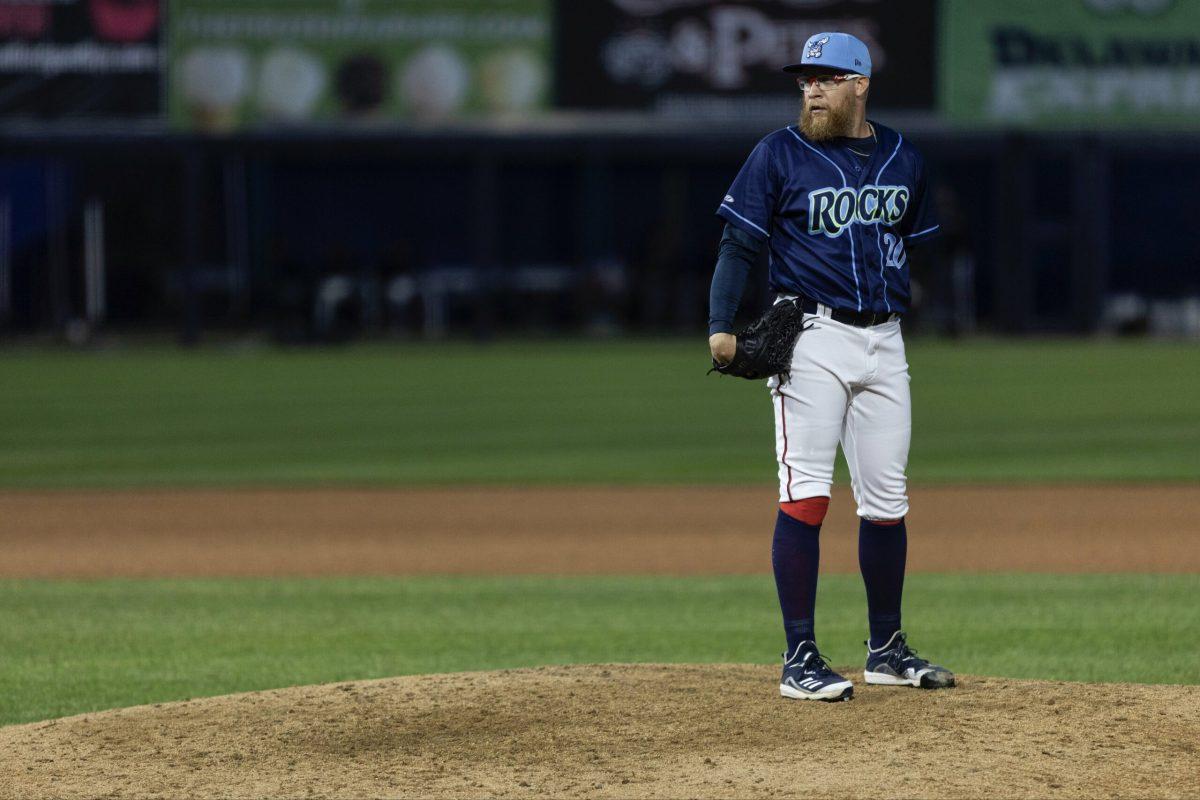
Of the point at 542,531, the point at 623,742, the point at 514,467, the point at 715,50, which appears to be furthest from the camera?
the point at 715,50

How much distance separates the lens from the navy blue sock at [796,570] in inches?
209

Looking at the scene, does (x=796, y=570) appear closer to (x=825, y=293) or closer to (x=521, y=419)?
(x=825, y=293)

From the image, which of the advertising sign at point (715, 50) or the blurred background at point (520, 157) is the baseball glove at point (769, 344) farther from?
the advertising sign at point (715, 50)

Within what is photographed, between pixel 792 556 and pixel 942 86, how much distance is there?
27.8 meters

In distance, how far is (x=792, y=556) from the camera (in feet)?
17.4

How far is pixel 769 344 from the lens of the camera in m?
5.18

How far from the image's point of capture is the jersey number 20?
5344 mm

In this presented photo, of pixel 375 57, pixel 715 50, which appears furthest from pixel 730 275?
pixel 375 57

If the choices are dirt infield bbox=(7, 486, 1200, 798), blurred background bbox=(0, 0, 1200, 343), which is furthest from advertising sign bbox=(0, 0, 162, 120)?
dirt infield bbox=(7, 486, 1200, 798)

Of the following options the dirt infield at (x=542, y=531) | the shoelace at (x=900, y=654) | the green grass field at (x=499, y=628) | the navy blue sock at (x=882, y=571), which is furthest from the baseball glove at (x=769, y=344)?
the dirt infield at (x=542, y=531)

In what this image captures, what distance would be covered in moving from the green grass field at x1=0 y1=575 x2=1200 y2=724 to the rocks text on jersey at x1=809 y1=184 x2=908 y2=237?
1798 millimetres

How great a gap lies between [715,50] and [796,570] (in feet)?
89.3

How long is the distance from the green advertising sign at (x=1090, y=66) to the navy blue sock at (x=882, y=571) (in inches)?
1089

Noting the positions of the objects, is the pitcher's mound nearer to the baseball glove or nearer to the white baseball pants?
the white baseball pants
